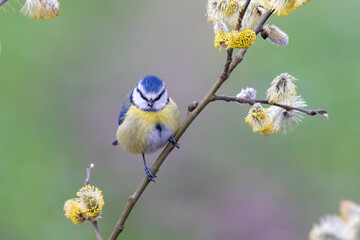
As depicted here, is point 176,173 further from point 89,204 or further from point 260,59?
point 89,204

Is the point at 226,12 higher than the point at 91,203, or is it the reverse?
the point at 226,12

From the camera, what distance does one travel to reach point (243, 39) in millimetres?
1501

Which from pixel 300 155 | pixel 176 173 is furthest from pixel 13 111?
pixel 300 155

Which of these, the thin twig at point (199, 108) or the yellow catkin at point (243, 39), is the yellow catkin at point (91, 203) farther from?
the yellow catkin at point (243, 39)

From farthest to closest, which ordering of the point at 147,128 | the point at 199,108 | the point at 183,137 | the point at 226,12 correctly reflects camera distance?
1. the point at 183,137
2. the point at 147,128
3. the point at 226,12
4. the point at 199,108

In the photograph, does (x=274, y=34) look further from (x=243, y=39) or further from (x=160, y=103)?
(x=160, y=103)

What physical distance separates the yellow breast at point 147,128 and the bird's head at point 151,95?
29 mm

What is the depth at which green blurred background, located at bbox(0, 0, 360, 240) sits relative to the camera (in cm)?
470

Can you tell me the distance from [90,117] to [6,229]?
5.42 ft

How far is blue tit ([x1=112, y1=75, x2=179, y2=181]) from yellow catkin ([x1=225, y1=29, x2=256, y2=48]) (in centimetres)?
134

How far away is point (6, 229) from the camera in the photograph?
14.9ft

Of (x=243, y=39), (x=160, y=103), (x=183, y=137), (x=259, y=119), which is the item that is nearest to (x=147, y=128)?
(x=160, y=103)

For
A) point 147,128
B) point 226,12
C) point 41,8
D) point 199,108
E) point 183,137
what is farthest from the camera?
point 183,137

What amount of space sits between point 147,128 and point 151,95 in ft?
0.62
